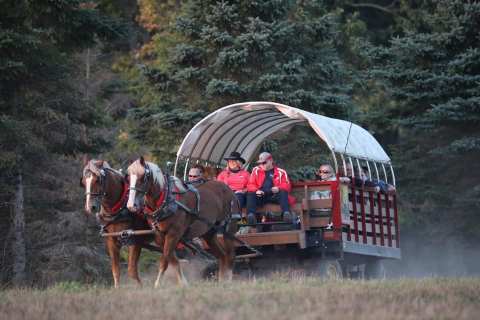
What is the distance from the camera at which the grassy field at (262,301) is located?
1092cm

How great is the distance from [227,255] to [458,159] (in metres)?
12.4

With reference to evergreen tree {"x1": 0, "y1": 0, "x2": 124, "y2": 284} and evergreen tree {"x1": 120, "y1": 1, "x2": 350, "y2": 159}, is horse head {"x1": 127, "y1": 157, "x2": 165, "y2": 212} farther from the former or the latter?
evergreen tree {"x1": 120, "y1": 1, "x2": 350, "y2": 159}

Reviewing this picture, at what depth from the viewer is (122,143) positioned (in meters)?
32.3

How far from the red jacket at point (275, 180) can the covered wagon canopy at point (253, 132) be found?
85 centimetres

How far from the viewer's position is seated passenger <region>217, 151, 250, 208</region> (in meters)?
17.9

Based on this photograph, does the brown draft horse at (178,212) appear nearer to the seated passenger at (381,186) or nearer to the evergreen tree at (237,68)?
the seated passenger at (381,186)

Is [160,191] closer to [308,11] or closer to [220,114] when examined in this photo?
[220,114]

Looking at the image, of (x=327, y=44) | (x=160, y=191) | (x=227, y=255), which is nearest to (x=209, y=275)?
(x=227, y=255)

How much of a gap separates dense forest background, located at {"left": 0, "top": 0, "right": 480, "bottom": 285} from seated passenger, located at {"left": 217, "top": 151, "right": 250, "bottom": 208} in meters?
4.53

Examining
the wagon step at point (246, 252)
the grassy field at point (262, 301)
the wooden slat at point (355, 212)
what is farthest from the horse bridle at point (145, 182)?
the wooden slat at point (355, 212)

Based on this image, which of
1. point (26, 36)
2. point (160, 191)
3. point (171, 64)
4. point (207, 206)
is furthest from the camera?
point (171, 64)

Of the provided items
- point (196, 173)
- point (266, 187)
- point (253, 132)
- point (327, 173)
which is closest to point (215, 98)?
point (253, 132)

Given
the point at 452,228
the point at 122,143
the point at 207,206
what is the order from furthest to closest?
1. the point at 122,143
2. the point at 452,228
3. the point at 207,206

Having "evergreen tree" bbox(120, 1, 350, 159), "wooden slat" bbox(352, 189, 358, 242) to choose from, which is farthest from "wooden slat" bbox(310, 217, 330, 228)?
"evergreen tree" bbox(120, 1, 350, 159)
